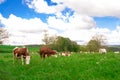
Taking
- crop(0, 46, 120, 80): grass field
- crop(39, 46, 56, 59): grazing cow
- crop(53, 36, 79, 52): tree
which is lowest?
crop(0, 46, 120, 80): grass field

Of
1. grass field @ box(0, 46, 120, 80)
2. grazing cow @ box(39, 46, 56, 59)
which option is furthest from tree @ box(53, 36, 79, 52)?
grass field @ box(0, 46, 120, 80)

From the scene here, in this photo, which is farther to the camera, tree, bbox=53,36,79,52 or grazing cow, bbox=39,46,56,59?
tree, bbox=53,36,79,52

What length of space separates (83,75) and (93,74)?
0.77m

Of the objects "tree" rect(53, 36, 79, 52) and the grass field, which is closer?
the grass field

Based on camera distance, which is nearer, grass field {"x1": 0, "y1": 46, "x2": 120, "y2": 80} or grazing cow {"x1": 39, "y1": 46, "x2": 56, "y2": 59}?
grass field {"x1": 0, "y1": 46, "x2": 120, "y2": 80}

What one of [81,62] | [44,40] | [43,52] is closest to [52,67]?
[81,62]

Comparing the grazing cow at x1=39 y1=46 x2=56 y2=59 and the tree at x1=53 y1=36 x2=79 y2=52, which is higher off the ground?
the tree at x1=53 y1=36 x2=79 y2=52

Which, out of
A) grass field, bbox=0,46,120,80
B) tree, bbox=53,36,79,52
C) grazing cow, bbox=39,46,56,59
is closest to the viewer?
grass field, bbox=0,46,120,80

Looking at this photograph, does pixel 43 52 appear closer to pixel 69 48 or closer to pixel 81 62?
pixel 81 62

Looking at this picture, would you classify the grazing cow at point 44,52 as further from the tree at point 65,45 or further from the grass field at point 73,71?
the tree at point 65,45

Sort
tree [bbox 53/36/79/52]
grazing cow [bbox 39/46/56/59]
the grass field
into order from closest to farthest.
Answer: the grass field < grazing cow [bbox 39/46/56/59] < tree [bbox 53/36/79/52]

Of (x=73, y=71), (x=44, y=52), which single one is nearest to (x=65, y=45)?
(x=44, y=52)

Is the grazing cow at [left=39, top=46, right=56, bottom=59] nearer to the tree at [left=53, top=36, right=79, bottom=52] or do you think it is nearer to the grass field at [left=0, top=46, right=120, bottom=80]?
the grass field at [left=0, top=46, right=120, bottom=80]

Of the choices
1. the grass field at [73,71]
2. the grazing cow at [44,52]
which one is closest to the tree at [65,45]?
the grazing cow at [44,52]
